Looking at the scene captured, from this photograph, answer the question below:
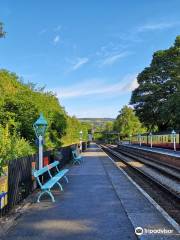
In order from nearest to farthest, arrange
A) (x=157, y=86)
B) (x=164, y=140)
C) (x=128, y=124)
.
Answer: (x=164, y=140), (x=157, y=86), (x=128, y=124)

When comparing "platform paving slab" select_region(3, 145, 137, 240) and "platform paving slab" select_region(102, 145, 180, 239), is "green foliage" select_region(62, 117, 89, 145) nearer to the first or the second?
"platform paving slab" select_region(102, 145, 180, 239)

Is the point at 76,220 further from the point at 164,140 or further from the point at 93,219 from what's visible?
the point at 164,140

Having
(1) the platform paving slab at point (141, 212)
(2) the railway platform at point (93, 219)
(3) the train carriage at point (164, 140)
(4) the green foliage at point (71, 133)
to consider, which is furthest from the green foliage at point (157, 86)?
(2) the railway platform at point (93, 219)

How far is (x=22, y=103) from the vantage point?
22.6 meters

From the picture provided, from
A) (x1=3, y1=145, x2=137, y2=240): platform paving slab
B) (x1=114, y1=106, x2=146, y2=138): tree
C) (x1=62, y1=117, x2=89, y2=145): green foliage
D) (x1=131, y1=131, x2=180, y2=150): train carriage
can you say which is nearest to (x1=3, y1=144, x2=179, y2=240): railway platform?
(x1=3, y1=145, x2=137, y2=240): platform paving slab

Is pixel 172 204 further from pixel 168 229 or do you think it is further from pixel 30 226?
pixel 30 226

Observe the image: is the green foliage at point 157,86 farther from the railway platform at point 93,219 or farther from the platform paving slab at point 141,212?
the railway platform at point 93,219

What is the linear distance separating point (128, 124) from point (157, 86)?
68203 mm

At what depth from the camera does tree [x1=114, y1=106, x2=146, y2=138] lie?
123m

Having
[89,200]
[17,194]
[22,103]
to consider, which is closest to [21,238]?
[17,194]

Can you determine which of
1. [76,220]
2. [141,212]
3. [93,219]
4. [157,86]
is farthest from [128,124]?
[76,220]

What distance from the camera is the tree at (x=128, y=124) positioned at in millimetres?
123006

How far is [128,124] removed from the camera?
125375 mm

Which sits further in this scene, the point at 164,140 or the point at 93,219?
the point at 164,140
